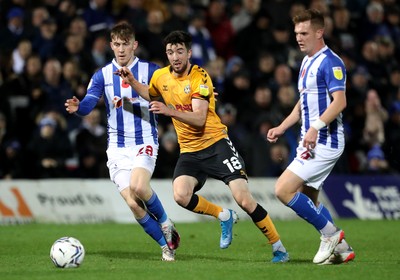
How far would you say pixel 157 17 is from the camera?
17.1m

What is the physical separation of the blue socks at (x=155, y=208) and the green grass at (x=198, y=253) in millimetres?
440

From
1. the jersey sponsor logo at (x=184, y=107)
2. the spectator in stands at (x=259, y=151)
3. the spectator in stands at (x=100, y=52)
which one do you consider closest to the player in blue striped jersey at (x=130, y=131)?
the jersey sponsor logo at (x=184, y=107)

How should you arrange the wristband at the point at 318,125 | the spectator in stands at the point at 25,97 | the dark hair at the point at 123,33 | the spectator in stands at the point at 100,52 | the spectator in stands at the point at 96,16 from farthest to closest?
the spectator in stands at the point at 96,16 → the spectator in stands at the point at 100,52 → the spectator in stands at the point at 25,97 → the dark hair at the point at 123,33 → the wristband at the point at 318,125

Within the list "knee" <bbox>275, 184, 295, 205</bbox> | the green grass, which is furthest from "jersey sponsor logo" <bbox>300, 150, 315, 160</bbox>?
the green grass

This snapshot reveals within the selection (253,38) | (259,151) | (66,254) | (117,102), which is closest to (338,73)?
(117,102)

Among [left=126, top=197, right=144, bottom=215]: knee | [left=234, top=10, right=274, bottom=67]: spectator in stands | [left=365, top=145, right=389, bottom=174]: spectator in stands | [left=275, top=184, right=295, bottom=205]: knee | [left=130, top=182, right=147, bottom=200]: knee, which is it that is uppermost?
[left=234, top=10, right=274, bottom=67]: spectator in stands

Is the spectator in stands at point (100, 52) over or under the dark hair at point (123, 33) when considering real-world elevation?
under

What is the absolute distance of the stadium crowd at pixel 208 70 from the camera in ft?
51.1

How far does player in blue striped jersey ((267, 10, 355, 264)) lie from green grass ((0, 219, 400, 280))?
1.40ft

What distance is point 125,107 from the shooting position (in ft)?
33.7

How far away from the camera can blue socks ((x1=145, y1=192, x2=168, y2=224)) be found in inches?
387

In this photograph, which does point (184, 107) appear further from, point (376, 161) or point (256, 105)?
point (376, 161)

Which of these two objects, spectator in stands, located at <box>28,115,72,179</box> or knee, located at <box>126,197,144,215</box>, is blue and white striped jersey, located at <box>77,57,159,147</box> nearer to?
knee, located at <box>126,197,144,215</box>

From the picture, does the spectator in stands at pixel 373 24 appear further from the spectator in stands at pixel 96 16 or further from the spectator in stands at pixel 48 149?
the spectator in stands at pixel 48 149
